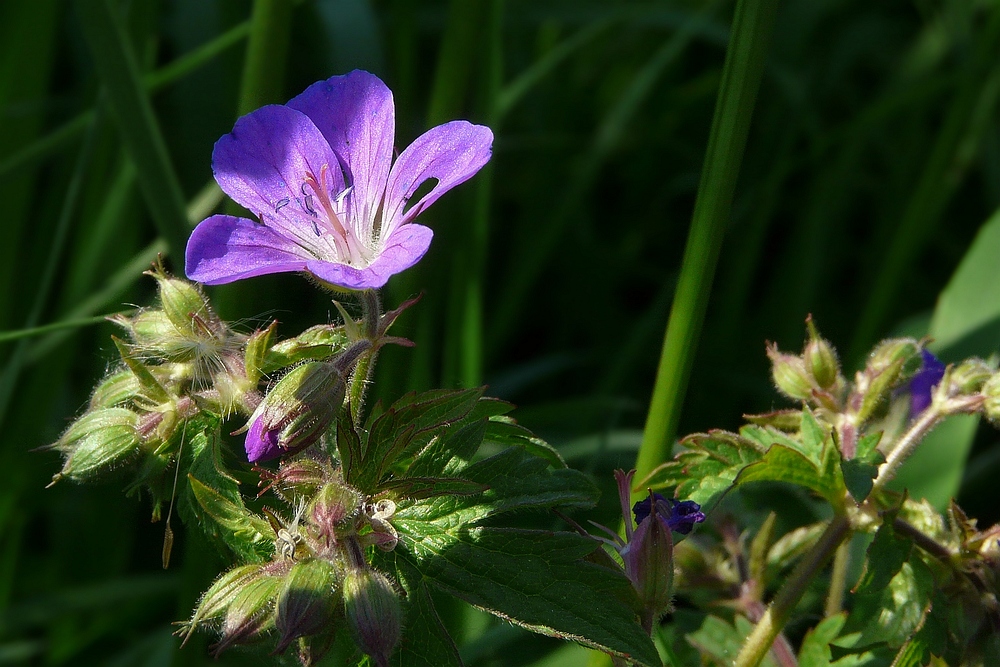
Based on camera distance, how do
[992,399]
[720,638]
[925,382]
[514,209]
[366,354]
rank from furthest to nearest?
1. [514,209]
2. [925,382]
3. [720,638]
4. [992,399]
5. [366,354]

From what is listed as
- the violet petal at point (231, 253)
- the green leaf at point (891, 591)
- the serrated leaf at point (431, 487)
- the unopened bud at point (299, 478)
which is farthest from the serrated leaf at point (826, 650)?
the violet petal at point (231, 253)

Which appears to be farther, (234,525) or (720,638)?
(720,638)

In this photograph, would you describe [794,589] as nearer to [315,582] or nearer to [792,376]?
[792,376]

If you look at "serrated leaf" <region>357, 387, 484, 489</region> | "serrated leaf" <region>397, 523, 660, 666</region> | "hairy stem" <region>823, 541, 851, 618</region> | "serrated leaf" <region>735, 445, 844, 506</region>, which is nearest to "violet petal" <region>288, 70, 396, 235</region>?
"serrated leaf" <region>357, 387, 484, 489</region>

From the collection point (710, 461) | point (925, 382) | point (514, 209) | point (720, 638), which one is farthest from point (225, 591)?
point (514, 209)

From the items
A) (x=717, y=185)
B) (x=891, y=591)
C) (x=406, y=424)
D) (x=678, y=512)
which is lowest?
(x=891, y=591)

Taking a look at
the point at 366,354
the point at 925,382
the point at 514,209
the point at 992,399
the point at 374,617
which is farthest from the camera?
the point at 514,209

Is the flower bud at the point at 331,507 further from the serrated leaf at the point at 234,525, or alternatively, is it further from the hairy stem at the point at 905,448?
the hairy stem at the point at 905,448

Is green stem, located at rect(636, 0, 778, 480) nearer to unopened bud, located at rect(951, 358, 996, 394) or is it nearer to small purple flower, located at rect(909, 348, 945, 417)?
unopened bud, located at rect(951, 358, 996, 394)
